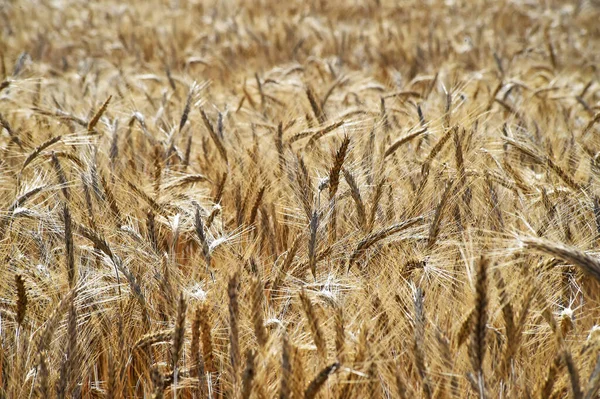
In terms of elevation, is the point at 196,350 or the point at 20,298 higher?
the point at 20,298

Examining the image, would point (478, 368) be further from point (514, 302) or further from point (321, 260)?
point (321, 260)

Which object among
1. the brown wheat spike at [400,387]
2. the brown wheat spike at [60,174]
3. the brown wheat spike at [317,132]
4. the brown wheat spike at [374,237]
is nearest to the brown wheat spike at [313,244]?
the brown wheat spike at [374,237]

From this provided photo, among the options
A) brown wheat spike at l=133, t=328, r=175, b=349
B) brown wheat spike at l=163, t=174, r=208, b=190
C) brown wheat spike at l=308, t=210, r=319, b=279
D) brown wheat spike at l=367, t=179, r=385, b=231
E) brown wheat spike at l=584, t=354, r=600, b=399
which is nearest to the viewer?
brown wheat spike at l=584, t=354, r=600, b=399

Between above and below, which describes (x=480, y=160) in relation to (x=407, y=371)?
above

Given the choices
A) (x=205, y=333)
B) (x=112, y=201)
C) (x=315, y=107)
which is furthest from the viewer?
(x=315, y=107)

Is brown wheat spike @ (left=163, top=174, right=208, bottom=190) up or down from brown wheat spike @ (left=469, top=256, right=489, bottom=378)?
down

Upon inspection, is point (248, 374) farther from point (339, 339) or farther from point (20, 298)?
point (20, 298)

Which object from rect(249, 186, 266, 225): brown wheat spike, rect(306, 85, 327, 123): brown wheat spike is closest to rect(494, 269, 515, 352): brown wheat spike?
rect(249, 186, 266, 225): brown wheat spike

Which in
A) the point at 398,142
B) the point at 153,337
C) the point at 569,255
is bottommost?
the point at 153,337

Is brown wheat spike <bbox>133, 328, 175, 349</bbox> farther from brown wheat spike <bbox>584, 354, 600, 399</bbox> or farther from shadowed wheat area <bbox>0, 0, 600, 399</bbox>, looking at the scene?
brown wheat spike <bbox>584, 354, 600, 399</bbox>

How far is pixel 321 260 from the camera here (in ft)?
4.16

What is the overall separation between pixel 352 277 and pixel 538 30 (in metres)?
6.15

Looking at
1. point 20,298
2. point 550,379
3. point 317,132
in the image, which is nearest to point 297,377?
point 550,379

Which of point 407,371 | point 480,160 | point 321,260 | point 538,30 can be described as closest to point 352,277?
point 321,260
